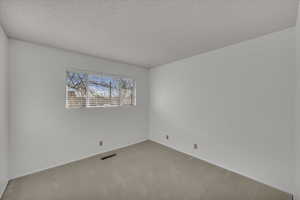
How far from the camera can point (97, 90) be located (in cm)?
296

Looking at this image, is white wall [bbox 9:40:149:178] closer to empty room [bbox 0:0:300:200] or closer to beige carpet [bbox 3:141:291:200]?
empty room [bbox 0:0:300:200]

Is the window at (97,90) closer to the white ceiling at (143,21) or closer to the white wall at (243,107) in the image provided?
the white ceiling at (143,21)

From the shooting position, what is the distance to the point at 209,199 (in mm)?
1580

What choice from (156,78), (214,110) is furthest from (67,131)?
(214,110)

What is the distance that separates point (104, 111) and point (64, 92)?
912 millimetres

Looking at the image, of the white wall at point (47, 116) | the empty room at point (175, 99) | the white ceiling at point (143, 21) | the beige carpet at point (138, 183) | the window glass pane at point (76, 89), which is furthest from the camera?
the window glass pane at point (76, 89)

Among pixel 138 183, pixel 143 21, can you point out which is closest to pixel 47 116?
pixel 138 183

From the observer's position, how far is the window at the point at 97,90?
260cm

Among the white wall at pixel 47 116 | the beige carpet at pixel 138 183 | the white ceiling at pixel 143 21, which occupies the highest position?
the white ceiling at pixel 143 21

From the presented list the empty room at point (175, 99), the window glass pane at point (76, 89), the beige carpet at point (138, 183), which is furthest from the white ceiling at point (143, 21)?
the beige carpet at point (138, 183)

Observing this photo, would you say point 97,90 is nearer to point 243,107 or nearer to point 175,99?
point 175,99

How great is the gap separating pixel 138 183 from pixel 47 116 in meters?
2.02

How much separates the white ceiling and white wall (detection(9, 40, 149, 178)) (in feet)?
1.07

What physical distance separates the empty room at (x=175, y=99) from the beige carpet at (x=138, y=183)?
0.02 metres
